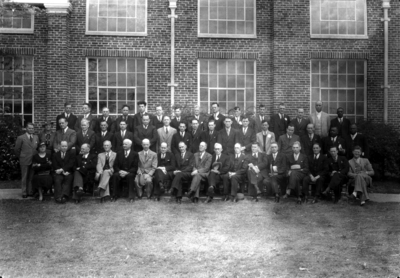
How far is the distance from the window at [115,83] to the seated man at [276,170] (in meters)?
6.66

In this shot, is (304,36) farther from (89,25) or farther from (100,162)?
(100,162)

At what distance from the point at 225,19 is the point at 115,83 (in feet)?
14.3

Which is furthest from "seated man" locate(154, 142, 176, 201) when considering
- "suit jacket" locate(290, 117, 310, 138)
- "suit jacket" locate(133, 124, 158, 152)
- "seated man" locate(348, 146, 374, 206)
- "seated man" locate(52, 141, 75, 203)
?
"seated man" locate(348, 146, 374, 206)

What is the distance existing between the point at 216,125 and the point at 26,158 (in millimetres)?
4868

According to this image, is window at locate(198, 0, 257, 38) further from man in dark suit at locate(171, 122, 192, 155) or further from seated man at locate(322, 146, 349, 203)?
seated man at locate(322, 146, 349, 203)

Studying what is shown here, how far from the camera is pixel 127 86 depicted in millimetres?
18562

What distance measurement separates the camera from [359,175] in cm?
1255

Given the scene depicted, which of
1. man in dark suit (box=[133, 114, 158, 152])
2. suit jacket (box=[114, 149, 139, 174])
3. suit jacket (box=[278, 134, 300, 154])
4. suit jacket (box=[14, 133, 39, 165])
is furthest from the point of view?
suit jacket (box=[278, 134, 300, 154])

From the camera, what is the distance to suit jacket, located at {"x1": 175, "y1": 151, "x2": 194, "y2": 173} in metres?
13.1

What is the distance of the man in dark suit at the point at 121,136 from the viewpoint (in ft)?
44.3

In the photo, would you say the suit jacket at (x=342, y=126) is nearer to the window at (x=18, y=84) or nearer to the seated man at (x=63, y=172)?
the seated man at (x=63, y=172)

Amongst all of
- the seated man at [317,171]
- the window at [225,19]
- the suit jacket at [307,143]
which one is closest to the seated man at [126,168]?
the seated man at [317,171]

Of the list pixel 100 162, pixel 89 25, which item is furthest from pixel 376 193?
pixel 89 25

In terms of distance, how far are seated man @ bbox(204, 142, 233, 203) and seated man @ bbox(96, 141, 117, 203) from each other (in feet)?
7.49
